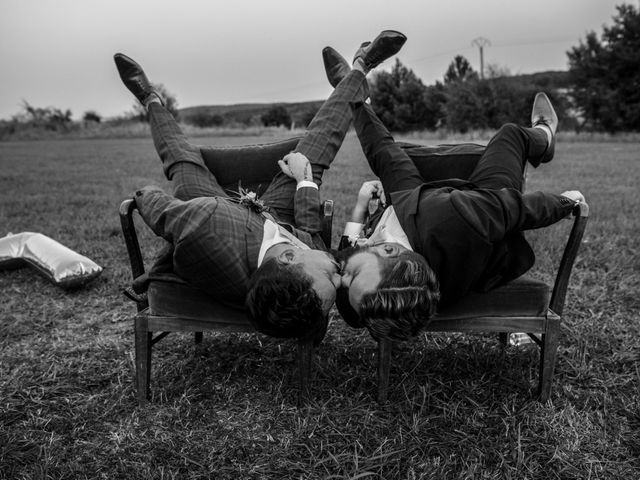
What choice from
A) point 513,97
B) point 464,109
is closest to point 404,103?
point 464,109

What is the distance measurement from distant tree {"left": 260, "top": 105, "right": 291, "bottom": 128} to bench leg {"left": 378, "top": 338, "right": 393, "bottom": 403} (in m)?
44.3

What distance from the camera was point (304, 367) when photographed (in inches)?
101

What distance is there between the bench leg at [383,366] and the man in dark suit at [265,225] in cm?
29

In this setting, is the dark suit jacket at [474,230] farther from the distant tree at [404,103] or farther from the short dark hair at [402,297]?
the distant tree at [404,103]

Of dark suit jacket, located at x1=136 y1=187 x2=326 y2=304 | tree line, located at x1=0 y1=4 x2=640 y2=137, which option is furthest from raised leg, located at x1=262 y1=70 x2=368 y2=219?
tree line, located at x1=0 y1=4 x2=640 y2=137

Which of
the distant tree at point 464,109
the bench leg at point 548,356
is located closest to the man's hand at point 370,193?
the bench leg at point 548,356

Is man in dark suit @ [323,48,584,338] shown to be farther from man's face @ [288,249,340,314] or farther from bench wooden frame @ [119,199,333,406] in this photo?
bench wooden frame @ [119,199,333,406]

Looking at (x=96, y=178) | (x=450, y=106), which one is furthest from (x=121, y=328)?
(x=450, y=106)

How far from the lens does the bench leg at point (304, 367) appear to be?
2518 mm

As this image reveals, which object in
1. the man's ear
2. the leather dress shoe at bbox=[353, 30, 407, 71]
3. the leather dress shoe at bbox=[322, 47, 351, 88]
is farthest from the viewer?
the leather dress shoe at bbox=[322, 47, 351, 88]

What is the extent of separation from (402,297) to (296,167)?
129cm

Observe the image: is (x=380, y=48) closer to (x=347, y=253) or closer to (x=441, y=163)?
(x=441, y=163)

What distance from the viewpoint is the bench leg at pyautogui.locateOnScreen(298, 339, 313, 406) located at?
252 centimetres

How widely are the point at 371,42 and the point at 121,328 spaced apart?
254 cm
